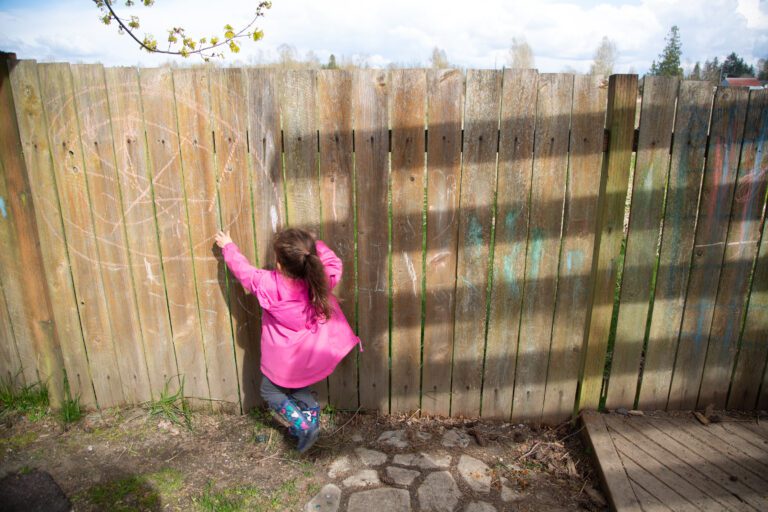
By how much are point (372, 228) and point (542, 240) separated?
988 millimetres

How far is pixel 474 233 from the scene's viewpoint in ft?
9.39

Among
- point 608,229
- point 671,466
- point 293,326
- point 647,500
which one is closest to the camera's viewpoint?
point 647,500

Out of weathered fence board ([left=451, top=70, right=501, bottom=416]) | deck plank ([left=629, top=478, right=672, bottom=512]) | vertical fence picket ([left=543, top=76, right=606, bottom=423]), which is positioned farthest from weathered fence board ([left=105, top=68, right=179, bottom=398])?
deck plank ([left=629, top=478, right=672, bottom=512])

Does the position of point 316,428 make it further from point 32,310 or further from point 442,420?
point 32,310

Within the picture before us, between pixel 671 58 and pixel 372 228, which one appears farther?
pixel 671 58

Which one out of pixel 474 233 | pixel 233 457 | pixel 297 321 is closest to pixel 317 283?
pixel 297 321

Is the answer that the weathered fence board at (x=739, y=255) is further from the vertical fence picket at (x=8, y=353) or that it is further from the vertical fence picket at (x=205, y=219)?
the vertical fence picket at (x=8, y=353)

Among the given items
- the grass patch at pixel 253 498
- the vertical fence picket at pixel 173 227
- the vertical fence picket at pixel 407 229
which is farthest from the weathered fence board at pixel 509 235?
the vertical fence picket at pixel 173 227

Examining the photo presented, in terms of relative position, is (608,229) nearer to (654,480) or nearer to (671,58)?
(654,480)

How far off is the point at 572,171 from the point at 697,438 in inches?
67.5

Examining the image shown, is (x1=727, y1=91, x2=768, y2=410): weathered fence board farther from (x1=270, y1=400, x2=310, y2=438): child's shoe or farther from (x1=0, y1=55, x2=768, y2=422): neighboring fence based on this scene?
(x1=270, y1=400, x2=310, y2=438): child's shoe

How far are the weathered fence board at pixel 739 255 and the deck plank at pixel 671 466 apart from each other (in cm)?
63

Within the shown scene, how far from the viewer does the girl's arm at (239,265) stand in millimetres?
2678

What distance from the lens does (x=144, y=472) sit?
9.14ft
